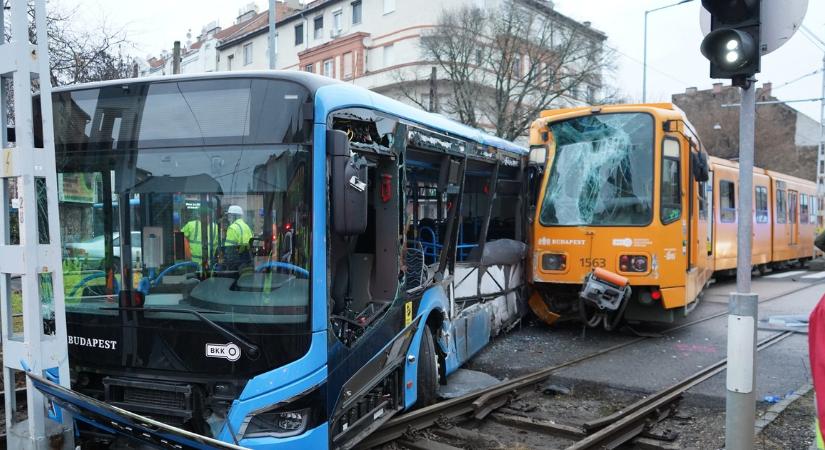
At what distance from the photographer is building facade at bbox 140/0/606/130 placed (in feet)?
104

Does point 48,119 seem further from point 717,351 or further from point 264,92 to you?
point 717,351

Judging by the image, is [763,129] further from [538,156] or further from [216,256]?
[216,256]

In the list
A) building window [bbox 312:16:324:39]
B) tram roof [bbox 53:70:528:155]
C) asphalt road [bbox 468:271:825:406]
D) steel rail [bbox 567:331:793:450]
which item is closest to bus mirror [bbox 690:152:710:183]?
asphalt road [bbox 468:271:825:406]

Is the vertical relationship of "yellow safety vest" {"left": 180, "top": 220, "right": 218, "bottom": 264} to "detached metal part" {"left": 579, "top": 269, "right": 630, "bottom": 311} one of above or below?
above

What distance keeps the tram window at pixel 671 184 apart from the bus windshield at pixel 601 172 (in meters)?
0.17

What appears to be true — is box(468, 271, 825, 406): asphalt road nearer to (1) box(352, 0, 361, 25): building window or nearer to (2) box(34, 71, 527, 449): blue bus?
(2) box(34, 71, 527, 449): blue bus

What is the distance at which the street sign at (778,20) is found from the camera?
4141mm

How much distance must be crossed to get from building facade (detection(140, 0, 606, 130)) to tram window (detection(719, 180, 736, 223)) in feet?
52.7

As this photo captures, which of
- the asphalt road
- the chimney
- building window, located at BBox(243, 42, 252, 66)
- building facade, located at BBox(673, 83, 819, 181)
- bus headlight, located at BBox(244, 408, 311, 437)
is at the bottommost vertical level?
the asphalt road

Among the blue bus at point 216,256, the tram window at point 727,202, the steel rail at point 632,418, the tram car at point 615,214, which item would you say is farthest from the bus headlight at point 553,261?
the tram window at point 727,202

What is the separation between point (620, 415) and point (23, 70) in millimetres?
5163

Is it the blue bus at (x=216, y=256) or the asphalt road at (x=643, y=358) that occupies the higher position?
the blue bus at (x=216, y=256)

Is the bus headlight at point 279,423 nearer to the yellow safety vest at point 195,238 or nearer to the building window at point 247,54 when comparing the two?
the yellow safety vest at point 195,238

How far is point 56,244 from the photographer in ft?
9.86
